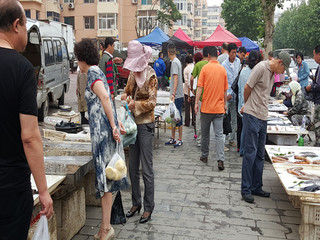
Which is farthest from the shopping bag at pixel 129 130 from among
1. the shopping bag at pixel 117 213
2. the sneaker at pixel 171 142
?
the sneaker at pixel 171 142

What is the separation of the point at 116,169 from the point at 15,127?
5.26 feet

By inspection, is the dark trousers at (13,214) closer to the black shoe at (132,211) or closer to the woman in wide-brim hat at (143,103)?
the woman in wide-brim hat at (143,103)

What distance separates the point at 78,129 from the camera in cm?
599

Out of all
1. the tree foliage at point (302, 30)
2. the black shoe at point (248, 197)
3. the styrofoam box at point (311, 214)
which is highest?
the tree foliage at point (302, 30)

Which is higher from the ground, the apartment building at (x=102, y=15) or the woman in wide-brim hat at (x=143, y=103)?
the apartment building at (x=102, y=15)

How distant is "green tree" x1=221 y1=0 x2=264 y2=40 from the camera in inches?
1748

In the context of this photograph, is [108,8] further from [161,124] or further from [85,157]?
[85,157]

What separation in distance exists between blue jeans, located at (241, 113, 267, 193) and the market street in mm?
298

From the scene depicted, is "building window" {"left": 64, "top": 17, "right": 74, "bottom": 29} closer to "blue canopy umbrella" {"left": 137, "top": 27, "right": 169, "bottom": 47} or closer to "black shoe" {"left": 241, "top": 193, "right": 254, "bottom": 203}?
"blue canopy umbrella" {"left": 137, "top": 27, "right": 169, "bottom": 47}

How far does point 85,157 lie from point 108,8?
43723 millimetres

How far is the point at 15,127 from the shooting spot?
2098 millimetres

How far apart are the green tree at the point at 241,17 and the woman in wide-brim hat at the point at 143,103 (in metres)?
42.8

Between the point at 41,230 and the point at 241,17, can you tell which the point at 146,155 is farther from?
the point at 241,17

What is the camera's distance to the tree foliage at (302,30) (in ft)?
137
